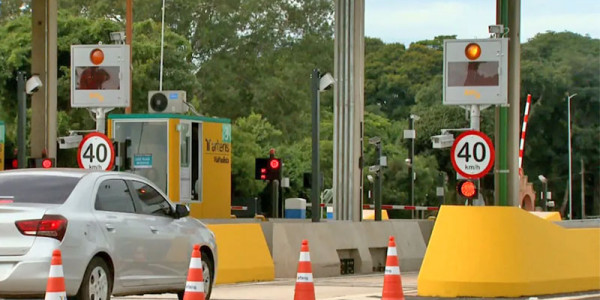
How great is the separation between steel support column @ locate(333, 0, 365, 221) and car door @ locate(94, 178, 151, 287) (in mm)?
15049

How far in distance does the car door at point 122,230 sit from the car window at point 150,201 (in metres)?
0.24

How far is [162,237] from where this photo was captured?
14.9 meters

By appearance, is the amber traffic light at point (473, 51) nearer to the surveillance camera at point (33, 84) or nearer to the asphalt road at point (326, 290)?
the asphalt road at point (326, 290)

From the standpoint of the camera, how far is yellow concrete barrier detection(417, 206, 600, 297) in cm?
1623

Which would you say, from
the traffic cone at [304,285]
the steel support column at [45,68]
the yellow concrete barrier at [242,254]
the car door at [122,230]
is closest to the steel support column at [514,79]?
the yellow concrete barrier at [242,254]

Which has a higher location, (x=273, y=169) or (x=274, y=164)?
(x=274, y=164)

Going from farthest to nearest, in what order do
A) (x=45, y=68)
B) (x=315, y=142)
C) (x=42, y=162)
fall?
(x=315, y=142) → (x=45, y=68) → (x=42, y=162)

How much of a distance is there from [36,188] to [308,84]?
72.0 metres

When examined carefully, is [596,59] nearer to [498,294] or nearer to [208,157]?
[208,157]

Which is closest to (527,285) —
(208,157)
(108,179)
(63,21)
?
(108,179)

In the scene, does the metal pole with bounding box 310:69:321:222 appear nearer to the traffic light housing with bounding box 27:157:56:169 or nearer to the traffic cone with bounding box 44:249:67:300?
the traffic light housing with bounding box 27:157:56:169

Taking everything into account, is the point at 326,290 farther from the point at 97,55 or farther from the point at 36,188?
the point at 36,188

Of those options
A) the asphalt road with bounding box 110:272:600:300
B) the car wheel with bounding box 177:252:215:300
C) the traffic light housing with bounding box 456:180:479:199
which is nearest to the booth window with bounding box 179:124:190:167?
the asphalt road with bounding box 110:272:600:300

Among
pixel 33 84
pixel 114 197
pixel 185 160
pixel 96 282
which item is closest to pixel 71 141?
pixel 33 84
